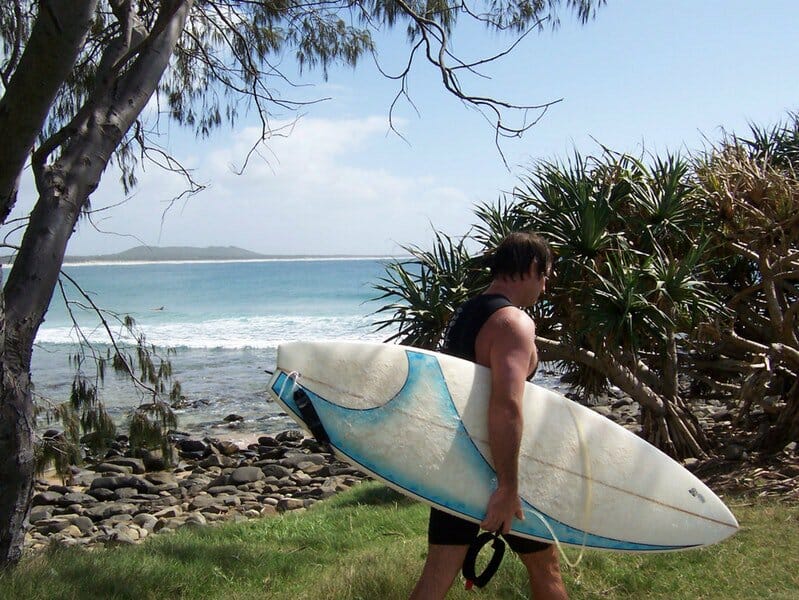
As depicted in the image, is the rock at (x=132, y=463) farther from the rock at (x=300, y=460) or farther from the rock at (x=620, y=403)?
the rock at (x=620, y=403)

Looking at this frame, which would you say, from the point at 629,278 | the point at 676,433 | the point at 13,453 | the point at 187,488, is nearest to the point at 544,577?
the point at 13,453

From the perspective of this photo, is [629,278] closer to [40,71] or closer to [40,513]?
[40,71]

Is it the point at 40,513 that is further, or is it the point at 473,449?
the point at 40,513

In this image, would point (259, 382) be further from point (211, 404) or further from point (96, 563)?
point (96, 563)

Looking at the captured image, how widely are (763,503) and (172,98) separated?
18.9 feet

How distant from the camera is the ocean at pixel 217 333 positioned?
14.6 meters

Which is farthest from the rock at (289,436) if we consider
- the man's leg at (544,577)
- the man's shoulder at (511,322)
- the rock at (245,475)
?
the man's shoulder at (511,322)

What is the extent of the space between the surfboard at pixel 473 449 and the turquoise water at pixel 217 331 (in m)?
3.06

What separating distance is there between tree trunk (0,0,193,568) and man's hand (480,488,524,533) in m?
2.63

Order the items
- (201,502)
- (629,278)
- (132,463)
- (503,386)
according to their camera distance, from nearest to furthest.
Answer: (503,386) → (629,278) → (201,502) → (132,463)

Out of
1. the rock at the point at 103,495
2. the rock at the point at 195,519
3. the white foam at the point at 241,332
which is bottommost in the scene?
the white foam at the point at 241,332

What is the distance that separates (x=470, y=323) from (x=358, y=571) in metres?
1.72

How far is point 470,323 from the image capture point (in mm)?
2709

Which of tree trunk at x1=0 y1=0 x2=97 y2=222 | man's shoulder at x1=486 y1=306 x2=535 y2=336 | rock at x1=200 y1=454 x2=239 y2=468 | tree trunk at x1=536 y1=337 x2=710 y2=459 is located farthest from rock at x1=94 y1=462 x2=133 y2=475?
man's shoulder at x1=486 y1=306 x2=535 y2=336
